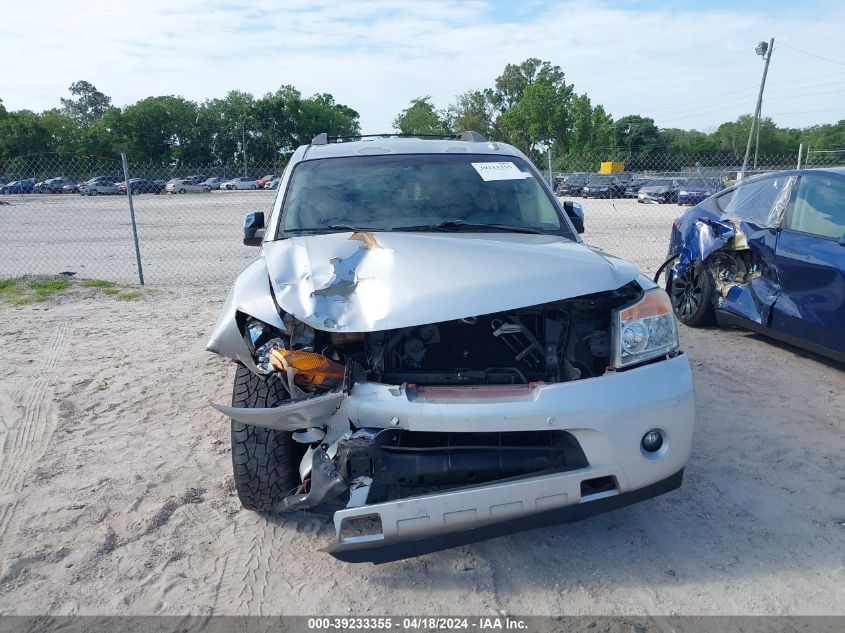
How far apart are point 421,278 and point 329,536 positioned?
1.34 metres

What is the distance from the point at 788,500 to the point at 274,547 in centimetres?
259

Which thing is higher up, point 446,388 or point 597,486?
point 446,388

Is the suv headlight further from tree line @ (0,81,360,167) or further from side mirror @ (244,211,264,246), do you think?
tree line @ (0,81,360,167)

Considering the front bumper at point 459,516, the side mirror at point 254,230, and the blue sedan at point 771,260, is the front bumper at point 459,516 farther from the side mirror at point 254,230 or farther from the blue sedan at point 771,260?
the blue sedan at point 771,260

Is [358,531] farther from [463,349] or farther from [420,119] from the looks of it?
[420,119]

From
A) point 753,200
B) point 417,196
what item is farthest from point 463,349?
point 753,200

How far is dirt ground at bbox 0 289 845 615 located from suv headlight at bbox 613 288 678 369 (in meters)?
0.90

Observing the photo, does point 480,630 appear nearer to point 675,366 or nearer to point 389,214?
point 675,366

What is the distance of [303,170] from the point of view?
4488 mm

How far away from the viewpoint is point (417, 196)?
4.20m

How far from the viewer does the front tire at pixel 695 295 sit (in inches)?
250

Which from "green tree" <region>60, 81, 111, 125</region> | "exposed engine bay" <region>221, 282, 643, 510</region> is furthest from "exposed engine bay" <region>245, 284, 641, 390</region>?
"green tree" <region>60, 81, 111, 125</region>

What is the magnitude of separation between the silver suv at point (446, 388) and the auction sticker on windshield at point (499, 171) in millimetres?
1078

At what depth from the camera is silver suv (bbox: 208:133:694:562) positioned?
2574 millimetres
